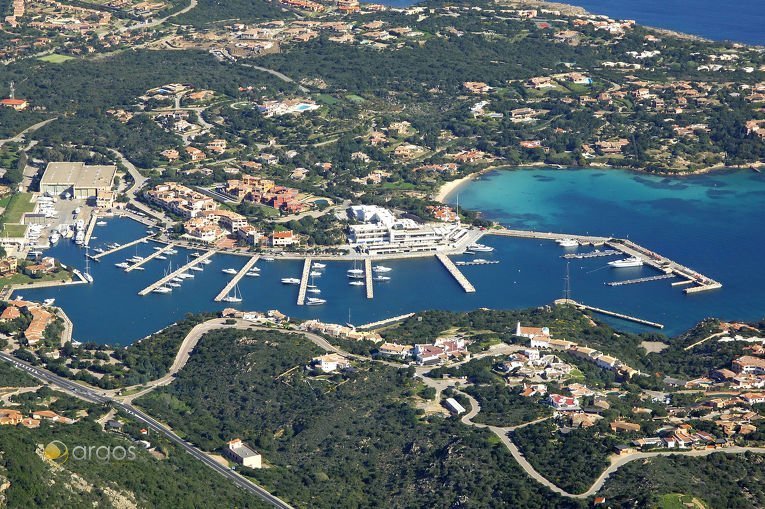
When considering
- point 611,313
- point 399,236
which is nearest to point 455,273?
point 399,236

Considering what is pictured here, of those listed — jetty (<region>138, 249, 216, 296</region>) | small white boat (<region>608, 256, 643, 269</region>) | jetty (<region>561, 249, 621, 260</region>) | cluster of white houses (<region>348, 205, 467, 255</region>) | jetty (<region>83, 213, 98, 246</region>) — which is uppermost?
small white boat (<region>608, 256, 643, 269</region>)

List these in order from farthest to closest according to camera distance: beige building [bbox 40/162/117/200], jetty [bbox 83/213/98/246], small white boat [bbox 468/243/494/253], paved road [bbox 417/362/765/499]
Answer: beige building [bbox 40/162/117/200] < jetty [bbox 83/213/98/246] < small white boat [bbox 468/243/494/253] < paved road [bbox 417/362/765/499]

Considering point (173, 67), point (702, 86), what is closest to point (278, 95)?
point (173, 67)

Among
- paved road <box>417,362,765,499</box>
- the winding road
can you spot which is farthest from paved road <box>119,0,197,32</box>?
paved road <box>417,362,765,499</box>

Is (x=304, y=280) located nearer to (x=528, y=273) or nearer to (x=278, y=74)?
(x=528, y=273)

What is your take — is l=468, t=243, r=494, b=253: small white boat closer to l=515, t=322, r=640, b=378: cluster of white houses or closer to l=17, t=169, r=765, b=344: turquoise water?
l=17, t=169, r=765, b=344: turquoise water

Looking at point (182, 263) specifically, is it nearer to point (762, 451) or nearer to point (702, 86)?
point (762, 451)
